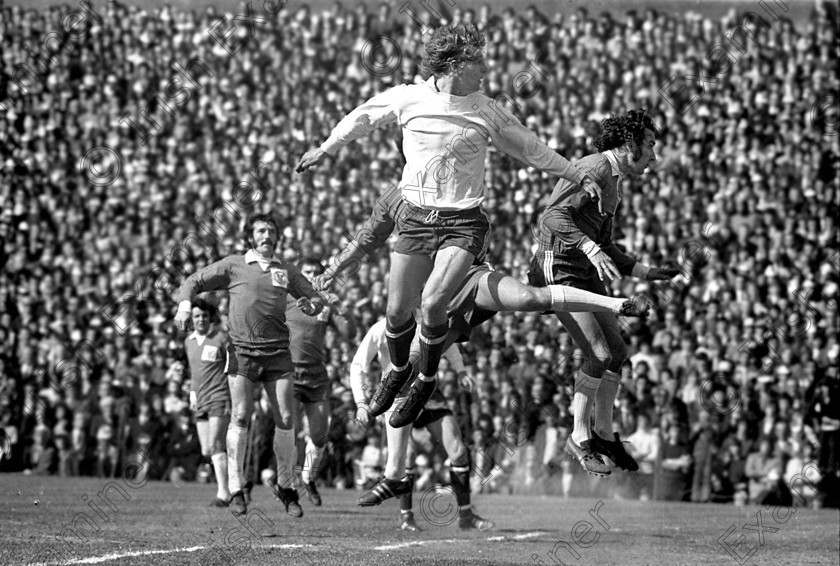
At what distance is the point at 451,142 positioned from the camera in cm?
821

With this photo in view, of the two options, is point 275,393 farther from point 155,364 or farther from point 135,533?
point 155,364

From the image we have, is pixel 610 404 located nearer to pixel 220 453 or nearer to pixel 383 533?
pixel 383 533

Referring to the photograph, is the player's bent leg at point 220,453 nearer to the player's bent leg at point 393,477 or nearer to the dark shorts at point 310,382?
the dark shorts at point 310,382

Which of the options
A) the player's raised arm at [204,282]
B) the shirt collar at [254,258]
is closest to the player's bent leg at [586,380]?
the shirt collar at [254,258]

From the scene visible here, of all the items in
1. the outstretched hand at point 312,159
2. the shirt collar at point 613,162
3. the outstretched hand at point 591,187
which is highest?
the shirt collar at point 613,162

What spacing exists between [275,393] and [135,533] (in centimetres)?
201

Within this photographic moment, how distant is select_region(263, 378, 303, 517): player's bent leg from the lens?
38.9 ft

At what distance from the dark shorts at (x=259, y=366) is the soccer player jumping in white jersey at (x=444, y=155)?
336 centimetres

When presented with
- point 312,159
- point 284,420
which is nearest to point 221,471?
point 284,420

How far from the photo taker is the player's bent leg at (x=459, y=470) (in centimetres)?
1183

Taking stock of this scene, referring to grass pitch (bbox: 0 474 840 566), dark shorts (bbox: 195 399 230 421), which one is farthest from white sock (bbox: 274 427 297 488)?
dark shorts (bbox: 195 399 230 421)

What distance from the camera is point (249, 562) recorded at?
862cm

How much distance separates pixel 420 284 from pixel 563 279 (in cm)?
107

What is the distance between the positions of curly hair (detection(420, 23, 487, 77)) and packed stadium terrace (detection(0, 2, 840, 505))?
7.24 meters
